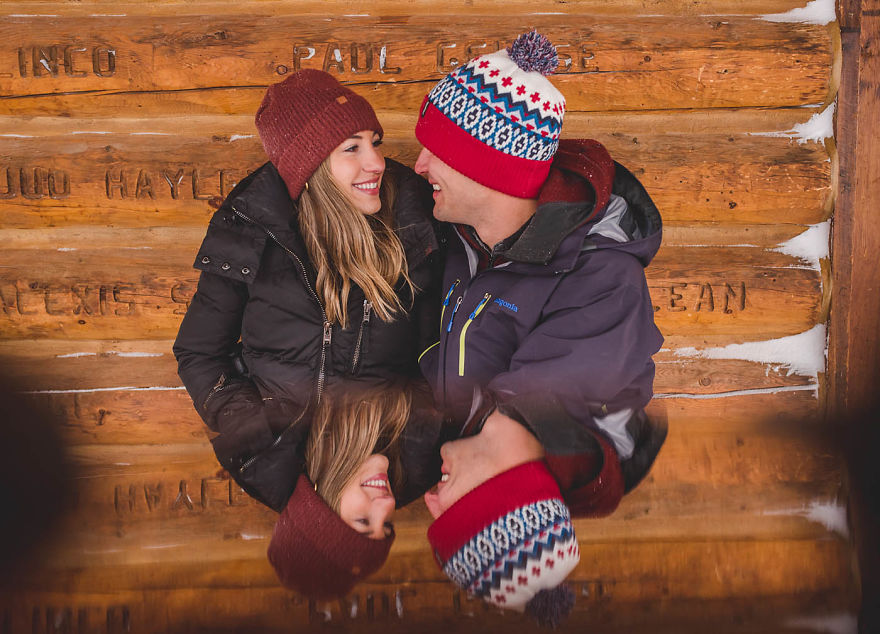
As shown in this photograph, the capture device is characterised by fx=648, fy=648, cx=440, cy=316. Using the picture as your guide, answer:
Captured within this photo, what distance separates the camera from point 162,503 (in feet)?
3.60

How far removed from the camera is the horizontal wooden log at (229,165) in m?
2.85

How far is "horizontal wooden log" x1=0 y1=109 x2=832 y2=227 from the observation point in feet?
9.34

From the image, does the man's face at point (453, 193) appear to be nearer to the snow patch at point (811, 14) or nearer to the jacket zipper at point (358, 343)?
the jacket zipper at point (358, 343)

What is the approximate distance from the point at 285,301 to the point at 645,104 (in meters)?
1.83

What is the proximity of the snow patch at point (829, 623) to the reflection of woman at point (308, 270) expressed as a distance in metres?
1.30

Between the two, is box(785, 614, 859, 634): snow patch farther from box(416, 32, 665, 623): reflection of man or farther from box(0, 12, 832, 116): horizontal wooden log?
box(0, 12, 832, 116): horizontal wooden log

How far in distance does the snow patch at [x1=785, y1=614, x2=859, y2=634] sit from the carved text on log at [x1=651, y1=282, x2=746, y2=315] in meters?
2.26

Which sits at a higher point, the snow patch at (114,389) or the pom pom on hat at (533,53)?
Result: the pom pom on hat at (533,53)

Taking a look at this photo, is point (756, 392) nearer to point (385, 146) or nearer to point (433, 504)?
point (385, 146)

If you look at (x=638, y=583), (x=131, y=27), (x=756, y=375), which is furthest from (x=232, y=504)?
(x=756, y=375)

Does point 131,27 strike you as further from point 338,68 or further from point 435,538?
point 435,538

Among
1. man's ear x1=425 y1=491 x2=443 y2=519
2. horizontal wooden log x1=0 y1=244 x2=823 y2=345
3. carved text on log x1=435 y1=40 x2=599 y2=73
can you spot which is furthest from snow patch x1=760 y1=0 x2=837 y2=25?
man's ear x1=425 y1=491 x2=443 y2=519

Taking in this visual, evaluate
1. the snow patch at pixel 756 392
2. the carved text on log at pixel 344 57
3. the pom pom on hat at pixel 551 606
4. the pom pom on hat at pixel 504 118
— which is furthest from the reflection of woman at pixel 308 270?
the snow patch at pixel 756 392

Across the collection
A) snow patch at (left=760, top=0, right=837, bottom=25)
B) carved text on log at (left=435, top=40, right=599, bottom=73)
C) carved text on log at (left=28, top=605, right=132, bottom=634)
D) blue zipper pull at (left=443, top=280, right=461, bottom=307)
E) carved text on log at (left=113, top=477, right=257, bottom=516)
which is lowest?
blue zipper pull at (left=443, top=280, right=461, bottom=307)
